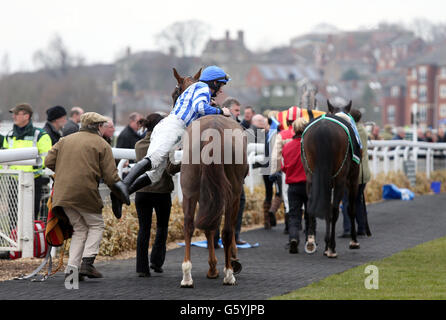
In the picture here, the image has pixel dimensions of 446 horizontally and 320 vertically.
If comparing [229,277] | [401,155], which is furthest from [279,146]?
[401,155]

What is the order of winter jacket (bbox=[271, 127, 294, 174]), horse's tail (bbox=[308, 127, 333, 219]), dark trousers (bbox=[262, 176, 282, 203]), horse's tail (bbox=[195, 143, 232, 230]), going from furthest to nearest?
1. dark trousers (bbox=[262, 176, 282, 203])
2. winter jacket (bbox=[271, 127, 294, 174])
3. horse's tail (bbox=[308, 127, 333, 219])
4. horse's tail (bbox=[195, 143, 232, 230])

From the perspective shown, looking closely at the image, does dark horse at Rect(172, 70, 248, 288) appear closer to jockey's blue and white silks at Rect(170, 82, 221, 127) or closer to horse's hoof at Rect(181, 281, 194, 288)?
horse's hoof at Rect(181, 281, 194, 288)

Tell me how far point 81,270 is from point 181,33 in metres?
99.7

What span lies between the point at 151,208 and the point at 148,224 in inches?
6.6

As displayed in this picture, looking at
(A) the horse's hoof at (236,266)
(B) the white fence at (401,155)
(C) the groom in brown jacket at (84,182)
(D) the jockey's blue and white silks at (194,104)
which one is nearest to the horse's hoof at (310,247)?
(A) the horse's hoof at (236,266)

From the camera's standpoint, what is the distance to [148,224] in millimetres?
8906

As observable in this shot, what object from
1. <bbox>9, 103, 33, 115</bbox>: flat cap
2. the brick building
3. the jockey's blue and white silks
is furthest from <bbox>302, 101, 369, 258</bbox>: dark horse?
the brick building

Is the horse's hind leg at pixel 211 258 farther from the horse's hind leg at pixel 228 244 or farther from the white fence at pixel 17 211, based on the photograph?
the white fence at pixel 17 211

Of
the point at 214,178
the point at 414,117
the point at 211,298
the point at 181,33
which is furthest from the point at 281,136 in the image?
the point at 181,33

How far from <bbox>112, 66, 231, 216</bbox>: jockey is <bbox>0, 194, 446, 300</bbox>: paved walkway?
35.9 inches

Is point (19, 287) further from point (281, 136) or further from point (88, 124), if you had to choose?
point (281, 136)

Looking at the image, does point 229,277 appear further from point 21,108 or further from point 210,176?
point 21,108

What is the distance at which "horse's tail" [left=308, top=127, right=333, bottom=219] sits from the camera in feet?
34.1

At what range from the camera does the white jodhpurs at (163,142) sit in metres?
8.45
